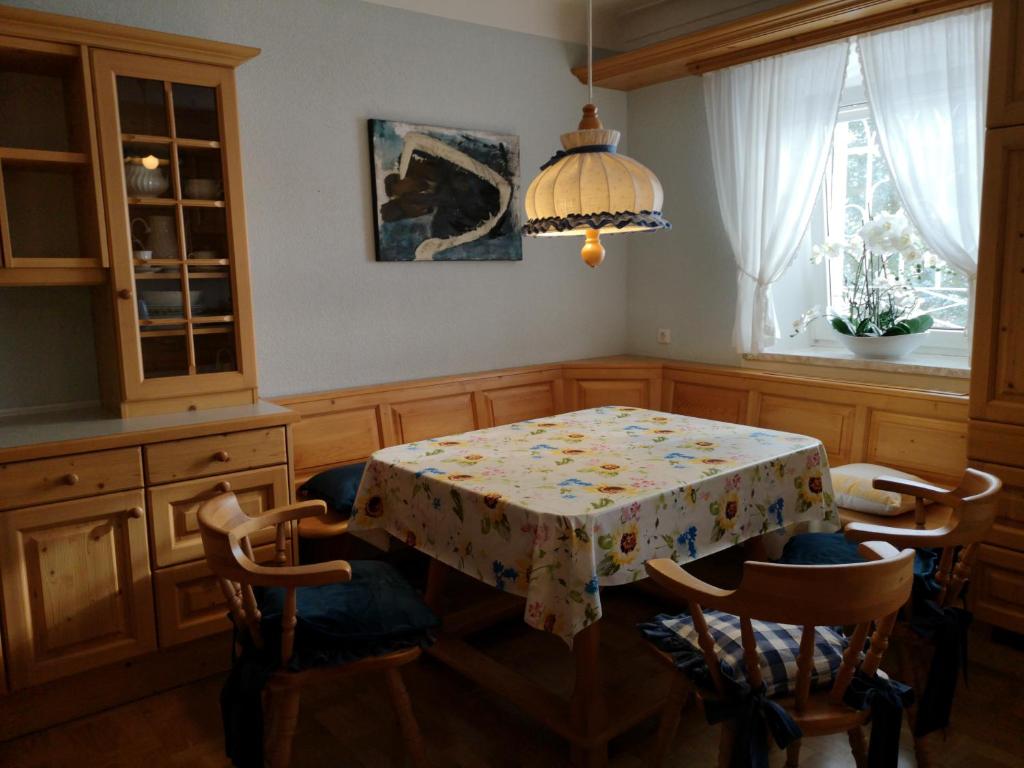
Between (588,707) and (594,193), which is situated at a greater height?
(594,193)

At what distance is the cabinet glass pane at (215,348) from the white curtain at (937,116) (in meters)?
2.73

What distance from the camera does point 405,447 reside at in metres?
2.57

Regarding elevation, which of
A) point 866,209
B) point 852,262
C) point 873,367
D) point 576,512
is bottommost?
point 576,512

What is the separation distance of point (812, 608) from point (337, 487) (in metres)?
1.97

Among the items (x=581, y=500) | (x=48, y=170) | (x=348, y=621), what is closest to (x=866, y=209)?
(x=581, y=500)

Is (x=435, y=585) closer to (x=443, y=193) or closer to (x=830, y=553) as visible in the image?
(x=830, y=553)

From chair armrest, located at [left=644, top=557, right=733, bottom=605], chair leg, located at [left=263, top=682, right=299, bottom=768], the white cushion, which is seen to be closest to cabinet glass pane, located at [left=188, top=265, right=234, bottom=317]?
chair leg, located at [left=263, top=682, right=299, bottom=768]

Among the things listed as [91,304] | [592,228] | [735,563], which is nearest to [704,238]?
[735,563]

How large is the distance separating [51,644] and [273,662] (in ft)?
3.27

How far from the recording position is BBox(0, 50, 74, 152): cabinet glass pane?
2607 millimetres

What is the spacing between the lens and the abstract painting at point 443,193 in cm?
351

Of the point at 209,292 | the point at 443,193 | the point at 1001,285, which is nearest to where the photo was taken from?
the point at 1001,285

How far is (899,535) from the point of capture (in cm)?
197

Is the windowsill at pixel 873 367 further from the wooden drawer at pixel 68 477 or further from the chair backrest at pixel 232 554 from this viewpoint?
the wooden drawer at pixel 68 477
